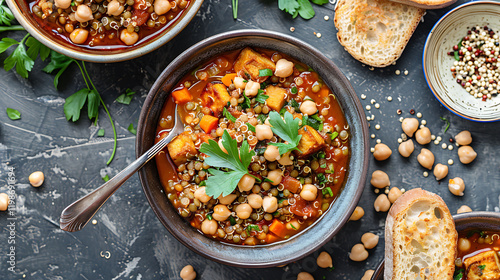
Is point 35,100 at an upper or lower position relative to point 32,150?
upper

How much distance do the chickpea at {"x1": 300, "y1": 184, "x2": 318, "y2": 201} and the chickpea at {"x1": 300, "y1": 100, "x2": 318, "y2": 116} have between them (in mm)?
566

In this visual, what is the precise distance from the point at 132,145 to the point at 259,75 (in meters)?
1.31

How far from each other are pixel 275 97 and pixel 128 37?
50.0 inches

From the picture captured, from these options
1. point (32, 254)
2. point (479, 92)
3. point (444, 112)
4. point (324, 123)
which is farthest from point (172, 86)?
point (479, 92)

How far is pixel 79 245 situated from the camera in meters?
3.63

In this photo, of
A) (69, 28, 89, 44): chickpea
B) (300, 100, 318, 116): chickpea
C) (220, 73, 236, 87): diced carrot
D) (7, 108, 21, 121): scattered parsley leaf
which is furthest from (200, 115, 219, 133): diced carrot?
(7, 108, 21, 121): scattered parsley leaf

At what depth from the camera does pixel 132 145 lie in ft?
11.8

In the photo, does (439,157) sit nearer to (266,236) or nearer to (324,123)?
(324,123)

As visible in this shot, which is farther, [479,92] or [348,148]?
[479,92]

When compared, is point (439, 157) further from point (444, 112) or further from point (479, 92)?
point (479, 92)

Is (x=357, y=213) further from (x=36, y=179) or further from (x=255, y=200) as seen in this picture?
(x=36, y=179)

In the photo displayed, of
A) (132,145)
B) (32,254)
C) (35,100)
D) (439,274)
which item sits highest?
(35,100)

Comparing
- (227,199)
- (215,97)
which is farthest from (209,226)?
(215,97)

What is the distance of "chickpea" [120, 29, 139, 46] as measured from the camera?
10.7ft
